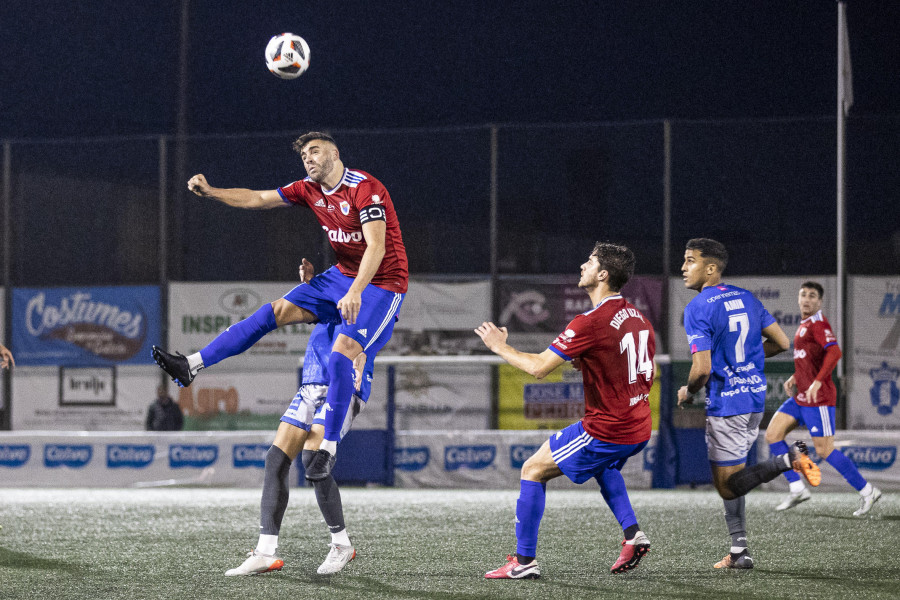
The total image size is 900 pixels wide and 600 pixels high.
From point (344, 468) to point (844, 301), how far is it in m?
7.93

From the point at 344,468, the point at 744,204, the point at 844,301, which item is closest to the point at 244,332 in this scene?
the point at 344,468

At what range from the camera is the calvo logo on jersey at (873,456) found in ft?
41.2

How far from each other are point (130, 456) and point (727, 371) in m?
9.55

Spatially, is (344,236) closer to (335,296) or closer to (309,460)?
(335,296)

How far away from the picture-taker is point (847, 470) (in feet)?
30.6

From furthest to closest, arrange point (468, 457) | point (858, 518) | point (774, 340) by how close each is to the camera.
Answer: point (468, 457)
point (858, 518)
point (774, 340)

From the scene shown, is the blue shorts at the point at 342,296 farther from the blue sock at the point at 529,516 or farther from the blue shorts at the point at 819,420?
the blue shorts at the point at 819,420

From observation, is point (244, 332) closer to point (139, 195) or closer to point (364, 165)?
point (364, 165)

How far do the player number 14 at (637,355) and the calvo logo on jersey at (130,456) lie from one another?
9512mm

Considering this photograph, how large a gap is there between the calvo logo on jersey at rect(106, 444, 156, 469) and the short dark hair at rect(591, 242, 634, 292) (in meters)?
9.49

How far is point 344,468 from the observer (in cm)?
1355

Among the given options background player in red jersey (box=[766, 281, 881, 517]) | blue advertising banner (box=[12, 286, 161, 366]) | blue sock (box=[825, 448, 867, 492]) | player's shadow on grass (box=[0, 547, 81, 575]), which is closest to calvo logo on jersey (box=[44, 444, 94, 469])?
blue advertising banner (box=[12, 286, 161, 366])

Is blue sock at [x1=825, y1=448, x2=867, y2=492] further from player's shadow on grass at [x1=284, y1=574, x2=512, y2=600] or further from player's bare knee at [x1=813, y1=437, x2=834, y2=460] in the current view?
player's shadow on grass at [x1=284, y1=574, x2=512, y2=600]

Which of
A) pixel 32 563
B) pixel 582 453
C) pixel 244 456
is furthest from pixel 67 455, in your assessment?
pixel 582 453
